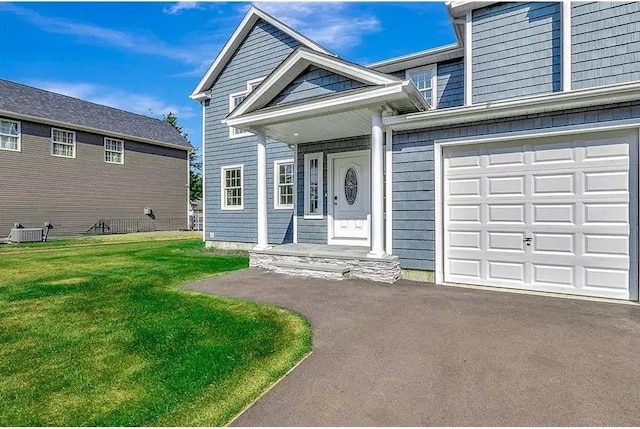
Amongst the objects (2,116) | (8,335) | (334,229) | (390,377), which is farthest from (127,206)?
(390,377)

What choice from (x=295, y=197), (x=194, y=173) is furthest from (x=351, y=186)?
(x=194, y=173)

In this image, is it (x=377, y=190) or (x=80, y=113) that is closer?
(x=377, y=190)

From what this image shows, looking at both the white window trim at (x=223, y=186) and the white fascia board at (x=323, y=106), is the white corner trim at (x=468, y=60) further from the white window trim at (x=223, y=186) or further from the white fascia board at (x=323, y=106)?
the white window trim at (x=223, y=186)

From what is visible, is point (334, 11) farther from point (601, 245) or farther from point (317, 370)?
point (317, 370)

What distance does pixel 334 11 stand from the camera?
803cm

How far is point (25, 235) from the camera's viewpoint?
1487 cm

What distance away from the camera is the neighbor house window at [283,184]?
1055 cm

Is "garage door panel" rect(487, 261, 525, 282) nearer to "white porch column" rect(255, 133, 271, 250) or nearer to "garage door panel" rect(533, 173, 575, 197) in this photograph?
"garage door panel" rect(533, 173, 575, 197)

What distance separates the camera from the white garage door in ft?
16.7

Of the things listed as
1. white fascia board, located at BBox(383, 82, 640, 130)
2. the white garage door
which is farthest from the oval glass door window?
the white garage door

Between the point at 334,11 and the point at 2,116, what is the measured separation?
608 inches

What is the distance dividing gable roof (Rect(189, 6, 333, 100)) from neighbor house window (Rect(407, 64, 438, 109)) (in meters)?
2.88

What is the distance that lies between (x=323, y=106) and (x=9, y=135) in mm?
16018

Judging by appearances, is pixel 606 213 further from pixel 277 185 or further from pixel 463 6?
pixel 277 185
